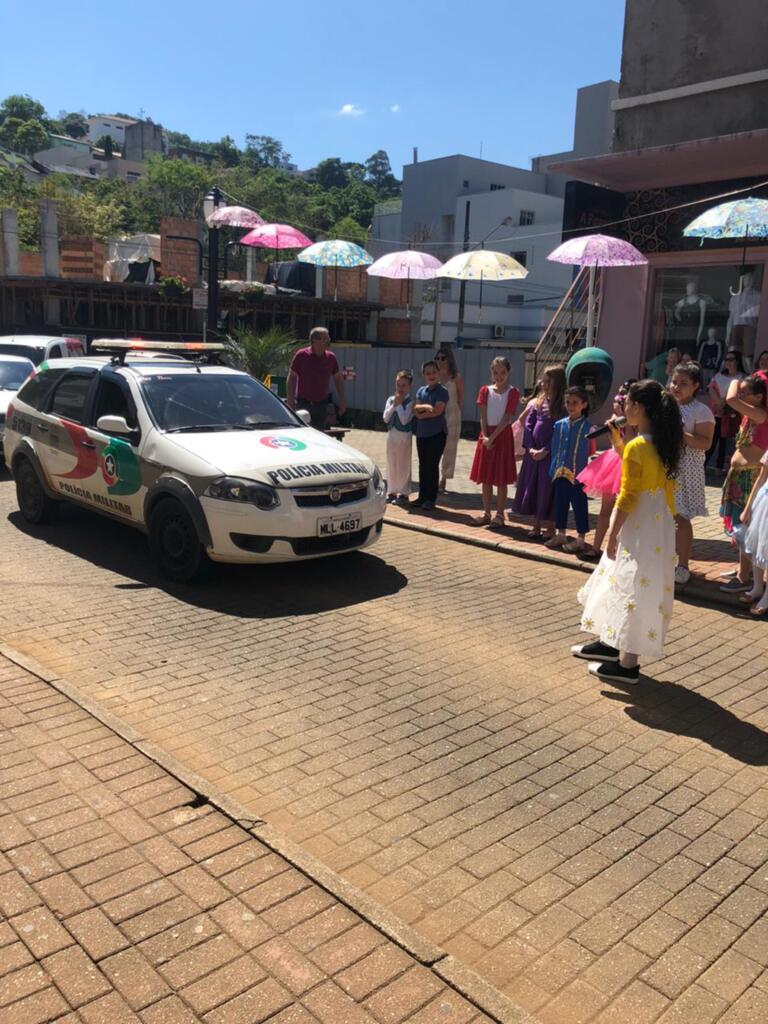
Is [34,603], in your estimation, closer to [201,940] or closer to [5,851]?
[5,851]

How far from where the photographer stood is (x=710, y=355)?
13375mm

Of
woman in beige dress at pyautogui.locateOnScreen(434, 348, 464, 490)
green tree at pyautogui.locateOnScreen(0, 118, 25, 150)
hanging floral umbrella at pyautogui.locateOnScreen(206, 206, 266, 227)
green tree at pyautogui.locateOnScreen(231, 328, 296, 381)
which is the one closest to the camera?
woman in beige dress at pyautogui.locateOnScreen(434, 348, 464, 490)

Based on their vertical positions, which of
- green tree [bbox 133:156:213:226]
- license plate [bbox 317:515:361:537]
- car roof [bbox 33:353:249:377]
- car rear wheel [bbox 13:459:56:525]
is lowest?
car rear wheel [bbox 13:459:56:525]

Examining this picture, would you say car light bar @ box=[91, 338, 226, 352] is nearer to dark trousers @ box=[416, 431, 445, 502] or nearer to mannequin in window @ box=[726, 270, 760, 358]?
dark trousers @ box=[416, 431, 445, 502]

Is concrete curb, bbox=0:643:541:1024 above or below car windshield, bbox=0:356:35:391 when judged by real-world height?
below

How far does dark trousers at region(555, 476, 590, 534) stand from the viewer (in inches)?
328

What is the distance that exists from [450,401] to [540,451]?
8.68 feet

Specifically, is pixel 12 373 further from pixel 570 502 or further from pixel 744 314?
pixel 744 314

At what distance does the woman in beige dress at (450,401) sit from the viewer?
10.6 meters

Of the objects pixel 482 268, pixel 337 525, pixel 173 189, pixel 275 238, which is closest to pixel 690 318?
pixel 482 268

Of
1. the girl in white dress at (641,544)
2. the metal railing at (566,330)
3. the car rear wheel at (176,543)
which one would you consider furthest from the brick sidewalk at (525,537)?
the metal railing at (566,330)

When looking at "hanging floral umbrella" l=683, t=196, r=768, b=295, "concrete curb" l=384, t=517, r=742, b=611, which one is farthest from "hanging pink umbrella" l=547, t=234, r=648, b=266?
"concrete curb" l=384, t=517, r=742, b=611

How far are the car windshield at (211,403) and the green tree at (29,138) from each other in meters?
129

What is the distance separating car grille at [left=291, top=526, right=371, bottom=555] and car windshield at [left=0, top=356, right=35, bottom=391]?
27.2ft
